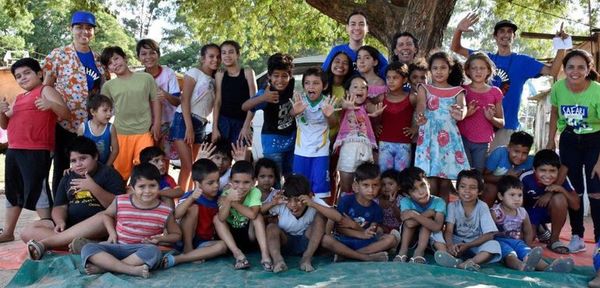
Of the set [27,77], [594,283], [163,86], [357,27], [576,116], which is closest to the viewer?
[594,283]

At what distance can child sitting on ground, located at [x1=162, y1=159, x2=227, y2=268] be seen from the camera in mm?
4305

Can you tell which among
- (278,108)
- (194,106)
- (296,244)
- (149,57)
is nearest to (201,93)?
(194,106)

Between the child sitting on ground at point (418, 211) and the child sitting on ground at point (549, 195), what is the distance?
103 centimetres

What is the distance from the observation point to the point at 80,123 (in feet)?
17.9

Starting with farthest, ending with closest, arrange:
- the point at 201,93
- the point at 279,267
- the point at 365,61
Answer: the point at 201,93
the point at 365,61
the point at 279,267

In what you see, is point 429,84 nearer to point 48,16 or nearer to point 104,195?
point 104,195

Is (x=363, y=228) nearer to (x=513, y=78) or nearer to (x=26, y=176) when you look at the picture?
(x=513, y=78)

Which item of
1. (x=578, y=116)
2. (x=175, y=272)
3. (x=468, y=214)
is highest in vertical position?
(x=578, y=116)

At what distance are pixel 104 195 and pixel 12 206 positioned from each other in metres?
1.26

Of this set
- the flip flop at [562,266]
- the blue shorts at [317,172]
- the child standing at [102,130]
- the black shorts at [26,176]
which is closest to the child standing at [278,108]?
the blue shorts at [317,172]

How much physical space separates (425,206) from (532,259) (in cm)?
85

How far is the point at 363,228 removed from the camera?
175 inches

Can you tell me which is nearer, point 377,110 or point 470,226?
point 470,226

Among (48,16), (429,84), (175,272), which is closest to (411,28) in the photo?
(429,84)
